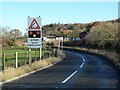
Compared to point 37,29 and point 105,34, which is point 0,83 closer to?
→ point 37,29

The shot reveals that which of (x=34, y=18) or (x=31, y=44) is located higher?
(x=34, y=18)

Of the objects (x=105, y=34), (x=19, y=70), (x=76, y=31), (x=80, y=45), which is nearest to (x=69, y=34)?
(x=76, y=31)

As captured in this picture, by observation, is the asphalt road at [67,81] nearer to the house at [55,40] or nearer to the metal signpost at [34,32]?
the metal signpost at [34,32]

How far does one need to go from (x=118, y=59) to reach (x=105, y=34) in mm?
44240

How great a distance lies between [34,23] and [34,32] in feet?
3.37

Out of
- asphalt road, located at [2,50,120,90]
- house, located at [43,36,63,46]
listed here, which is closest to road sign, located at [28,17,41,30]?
asphalt road, located at [2,50,120,90]

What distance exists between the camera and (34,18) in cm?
3088

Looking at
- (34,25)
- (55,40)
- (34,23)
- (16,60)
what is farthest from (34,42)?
(55,40)

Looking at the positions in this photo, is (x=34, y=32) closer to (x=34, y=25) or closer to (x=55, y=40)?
(x=34, y=25)

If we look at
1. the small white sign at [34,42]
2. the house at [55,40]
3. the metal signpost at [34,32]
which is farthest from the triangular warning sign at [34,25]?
the house at [55,40]

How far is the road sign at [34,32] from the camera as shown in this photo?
30997 millimetres

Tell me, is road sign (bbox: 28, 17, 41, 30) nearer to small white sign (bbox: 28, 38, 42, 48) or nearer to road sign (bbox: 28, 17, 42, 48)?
road sign (bbox: 28, 17, 42, 48)

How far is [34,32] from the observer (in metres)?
32.1

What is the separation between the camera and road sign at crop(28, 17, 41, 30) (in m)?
30.9
